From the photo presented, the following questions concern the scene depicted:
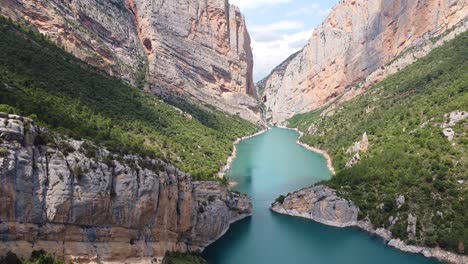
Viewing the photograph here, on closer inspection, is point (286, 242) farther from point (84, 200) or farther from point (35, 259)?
point (35, 259)

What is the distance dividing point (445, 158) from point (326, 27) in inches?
5170

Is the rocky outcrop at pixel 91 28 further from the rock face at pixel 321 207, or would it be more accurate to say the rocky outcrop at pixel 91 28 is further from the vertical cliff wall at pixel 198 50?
the rock face at pixel 321 207

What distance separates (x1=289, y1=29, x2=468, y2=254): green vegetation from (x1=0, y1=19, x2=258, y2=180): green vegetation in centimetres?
1845

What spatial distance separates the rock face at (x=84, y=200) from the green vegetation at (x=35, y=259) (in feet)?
1.14

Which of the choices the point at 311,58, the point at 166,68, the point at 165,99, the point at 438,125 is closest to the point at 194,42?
the point at 166,68

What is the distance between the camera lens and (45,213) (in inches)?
966

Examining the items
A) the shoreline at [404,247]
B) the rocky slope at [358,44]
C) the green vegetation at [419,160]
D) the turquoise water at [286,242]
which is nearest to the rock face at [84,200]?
the turquoise water at [286,242]

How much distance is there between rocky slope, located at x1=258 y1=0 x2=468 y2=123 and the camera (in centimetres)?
11231

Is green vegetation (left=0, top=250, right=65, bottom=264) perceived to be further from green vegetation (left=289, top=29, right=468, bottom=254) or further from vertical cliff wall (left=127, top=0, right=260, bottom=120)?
vertical cliff wall (left=127, top=0, right=260, bottom=120)

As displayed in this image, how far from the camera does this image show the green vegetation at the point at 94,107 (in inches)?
1502

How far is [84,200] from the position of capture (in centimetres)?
2641

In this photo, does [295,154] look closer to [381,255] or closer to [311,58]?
[381,255]

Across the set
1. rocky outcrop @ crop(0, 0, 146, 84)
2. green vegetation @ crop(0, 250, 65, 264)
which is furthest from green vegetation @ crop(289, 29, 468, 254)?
rocky outcrop @ crop(0, 0, 146, 84)

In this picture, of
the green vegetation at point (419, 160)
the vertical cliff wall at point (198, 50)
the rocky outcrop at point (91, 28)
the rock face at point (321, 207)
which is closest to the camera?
the green vegetation at point (419, 160)
